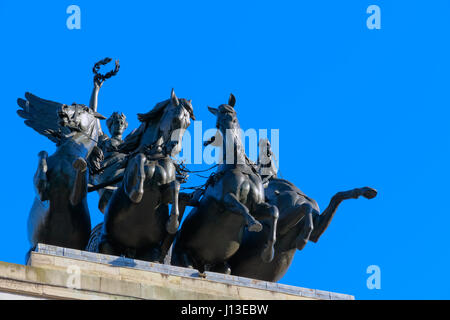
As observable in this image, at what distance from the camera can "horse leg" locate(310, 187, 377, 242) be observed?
25016 mm

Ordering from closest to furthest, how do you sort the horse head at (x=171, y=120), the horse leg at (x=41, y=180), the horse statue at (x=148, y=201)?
the horse statue at (x=148, y=201) → the horse leg at (x=41, y=180) → the horse head at (x=171, y=120)

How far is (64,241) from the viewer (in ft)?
78.1

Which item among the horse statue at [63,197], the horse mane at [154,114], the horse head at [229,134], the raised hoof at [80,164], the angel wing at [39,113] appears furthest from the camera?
the angel wing at [39,113]

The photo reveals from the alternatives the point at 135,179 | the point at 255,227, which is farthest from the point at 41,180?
the point at 255,227

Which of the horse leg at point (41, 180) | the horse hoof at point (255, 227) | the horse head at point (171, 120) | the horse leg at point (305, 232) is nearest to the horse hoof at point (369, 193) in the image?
the horse leg at point (305, 232)

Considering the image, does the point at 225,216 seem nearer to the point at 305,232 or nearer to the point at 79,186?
the point at 305,232

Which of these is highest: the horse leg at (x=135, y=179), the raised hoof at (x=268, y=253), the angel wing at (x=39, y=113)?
the angel wing at (x=39, y=113)

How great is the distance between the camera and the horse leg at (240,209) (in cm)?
2278

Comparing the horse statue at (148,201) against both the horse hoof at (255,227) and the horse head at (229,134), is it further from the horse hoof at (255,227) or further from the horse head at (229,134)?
the horse hoof at (255,227)

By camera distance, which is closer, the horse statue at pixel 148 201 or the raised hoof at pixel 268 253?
the horse statue at pixel 148 201
